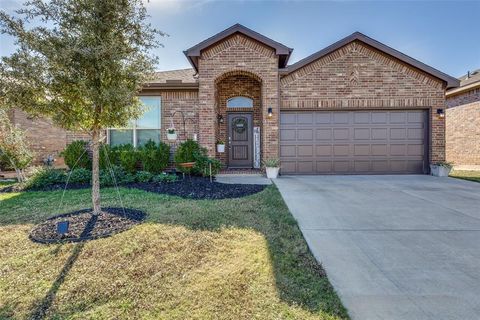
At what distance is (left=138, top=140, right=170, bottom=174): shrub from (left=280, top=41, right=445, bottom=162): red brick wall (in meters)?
4.47

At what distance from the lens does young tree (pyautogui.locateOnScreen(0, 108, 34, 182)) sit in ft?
26.7

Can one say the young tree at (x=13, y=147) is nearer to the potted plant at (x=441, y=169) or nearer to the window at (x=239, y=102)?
the window at (x=239, y=102)

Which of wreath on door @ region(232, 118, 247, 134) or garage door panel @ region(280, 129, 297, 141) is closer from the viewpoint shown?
garage door panel @ region(280, 129, 297, 141)

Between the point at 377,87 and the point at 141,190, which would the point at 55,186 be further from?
the point at 377,87

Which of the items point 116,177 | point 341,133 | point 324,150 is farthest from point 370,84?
point 116,177

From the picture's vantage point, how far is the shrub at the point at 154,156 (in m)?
8.71

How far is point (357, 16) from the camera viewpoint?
32.0ft

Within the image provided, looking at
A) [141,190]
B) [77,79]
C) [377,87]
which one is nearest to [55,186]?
[141,190]

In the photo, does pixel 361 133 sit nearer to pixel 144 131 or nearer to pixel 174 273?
pixel 144 131

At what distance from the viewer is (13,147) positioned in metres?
8.23

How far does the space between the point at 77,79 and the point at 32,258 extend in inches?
95.9

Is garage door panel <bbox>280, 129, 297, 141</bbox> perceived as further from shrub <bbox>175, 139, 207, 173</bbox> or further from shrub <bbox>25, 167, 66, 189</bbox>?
shrub <bbox>25, 167, 66, 189</bbox>

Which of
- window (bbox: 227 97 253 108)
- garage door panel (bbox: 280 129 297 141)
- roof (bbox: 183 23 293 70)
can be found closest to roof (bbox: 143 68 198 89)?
roof (bbox: 183 23 293 70)

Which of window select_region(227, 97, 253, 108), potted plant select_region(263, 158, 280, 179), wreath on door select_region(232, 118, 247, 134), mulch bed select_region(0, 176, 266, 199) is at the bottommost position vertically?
mulch bed select_region(0, 176, 266, 199)
